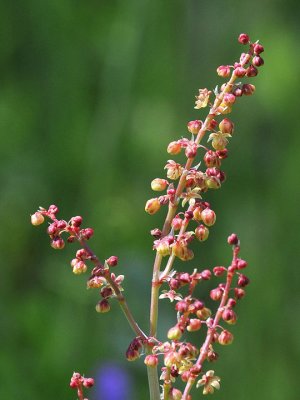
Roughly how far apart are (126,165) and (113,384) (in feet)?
5.15

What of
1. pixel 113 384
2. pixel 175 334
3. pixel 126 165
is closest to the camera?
pixel 175 334

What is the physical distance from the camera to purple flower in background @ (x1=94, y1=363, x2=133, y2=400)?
5.01m

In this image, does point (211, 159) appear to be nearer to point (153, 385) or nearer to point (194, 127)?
point (194, 127)

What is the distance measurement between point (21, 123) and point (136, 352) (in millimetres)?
4705

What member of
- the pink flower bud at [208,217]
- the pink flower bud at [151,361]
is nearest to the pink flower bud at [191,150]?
the pink flower bud at [208,217]

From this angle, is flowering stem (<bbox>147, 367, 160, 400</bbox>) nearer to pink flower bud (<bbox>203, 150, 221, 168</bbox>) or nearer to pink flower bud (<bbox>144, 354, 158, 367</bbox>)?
pink flower bud (<bbox>144, 354, 158, 367</bbox>)

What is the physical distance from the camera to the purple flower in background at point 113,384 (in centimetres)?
501

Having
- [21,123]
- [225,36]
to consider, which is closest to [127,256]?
[21,123]

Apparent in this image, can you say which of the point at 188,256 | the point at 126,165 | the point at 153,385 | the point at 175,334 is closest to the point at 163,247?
the point at 188,256

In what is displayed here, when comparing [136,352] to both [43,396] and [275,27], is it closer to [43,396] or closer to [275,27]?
[43,396]

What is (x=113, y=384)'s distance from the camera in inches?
198

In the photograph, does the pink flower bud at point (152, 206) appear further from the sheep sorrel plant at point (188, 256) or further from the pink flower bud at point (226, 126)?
the pink flower bud at point (226, 126)

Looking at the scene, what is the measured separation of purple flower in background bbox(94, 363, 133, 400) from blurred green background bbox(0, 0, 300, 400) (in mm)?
102

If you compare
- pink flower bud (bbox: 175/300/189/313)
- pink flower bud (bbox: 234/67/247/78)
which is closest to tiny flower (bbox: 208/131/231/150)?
pink flower bud (bbox: 234/67/247/78)
